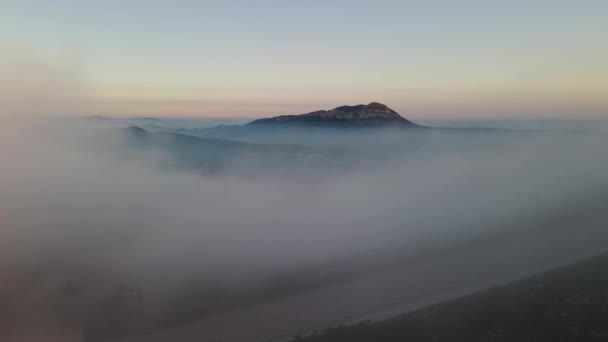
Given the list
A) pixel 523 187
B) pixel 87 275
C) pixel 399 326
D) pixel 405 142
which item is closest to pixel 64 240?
pixel 87 275

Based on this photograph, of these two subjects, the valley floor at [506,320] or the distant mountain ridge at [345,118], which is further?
the distant mountain ridge at [345,118]

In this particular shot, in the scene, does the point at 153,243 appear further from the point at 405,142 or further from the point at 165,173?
the point at 405,142

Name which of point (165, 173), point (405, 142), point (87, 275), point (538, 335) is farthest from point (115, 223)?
point (405, 142)

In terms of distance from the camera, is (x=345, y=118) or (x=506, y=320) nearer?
(x=506, y=320)

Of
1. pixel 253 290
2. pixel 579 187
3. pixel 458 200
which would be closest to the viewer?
pixel 253 290

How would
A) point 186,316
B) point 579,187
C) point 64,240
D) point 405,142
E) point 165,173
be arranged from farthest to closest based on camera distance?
1. point 405,142
2. point 165,173
3. point 579,187
4. point 64,240
5. point 186,316

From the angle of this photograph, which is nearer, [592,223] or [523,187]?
[592,223]

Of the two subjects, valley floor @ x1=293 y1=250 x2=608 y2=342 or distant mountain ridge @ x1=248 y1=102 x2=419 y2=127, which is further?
distant mountain ridge @ x1=248 y1=102 x2=419 y2=127

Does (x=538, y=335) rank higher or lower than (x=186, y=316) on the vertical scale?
higher

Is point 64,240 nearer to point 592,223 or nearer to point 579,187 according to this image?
point 592,223
